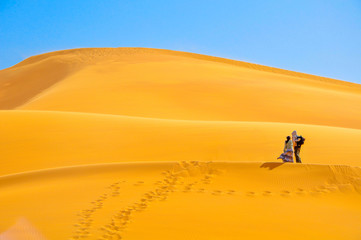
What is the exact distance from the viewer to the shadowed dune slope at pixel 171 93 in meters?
22.4

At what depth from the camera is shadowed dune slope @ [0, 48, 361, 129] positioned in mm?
22375

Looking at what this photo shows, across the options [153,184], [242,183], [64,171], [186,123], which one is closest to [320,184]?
[242,183]

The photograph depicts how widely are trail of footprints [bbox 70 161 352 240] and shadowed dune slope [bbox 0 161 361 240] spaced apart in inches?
0.6

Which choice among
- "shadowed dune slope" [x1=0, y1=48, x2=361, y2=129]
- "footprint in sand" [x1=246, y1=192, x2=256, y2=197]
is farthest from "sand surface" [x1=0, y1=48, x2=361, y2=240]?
"shadowed dune slope" [x1=0, y1=48, x2=361, y2=129]

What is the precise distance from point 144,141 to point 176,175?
4094 mm

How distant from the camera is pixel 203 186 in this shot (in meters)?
7.31

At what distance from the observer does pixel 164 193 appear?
6.94m

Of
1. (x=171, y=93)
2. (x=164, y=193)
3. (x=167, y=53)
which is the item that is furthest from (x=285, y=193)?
(x=167, y=53)

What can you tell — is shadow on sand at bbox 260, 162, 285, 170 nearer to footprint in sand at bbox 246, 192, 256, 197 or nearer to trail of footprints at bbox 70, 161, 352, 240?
trail of footprints at bbox 70, 161, 352, 240

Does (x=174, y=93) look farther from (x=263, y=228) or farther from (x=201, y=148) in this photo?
(x=263, y=228)

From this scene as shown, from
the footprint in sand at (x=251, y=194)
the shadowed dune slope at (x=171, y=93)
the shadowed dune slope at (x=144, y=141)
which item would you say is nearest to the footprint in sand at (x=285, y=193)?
the footprint in sand at (x=251, y=194)

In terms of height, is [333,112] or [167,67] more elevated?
[167,67]

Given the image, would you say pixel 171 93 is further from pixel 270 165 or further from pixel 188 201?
pixel 188 201

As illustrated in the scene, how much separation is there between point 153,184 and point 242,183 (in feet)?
6.06
